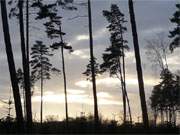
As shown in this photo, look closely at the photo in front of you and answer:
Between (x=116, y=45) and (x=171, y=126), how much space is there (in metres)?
28.8

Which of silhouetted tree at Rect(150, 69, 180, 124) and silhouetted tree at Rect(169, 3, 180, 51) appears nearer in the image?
silhouetted tree at Rect(169, 3, 180, 51)

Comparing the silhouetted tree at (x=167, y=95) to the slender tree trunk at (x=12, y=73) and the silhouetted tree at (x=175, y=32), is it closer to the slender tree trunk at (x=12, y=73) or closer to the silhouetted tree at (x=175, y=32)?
the silhouetted tree at (x=175, y=32)

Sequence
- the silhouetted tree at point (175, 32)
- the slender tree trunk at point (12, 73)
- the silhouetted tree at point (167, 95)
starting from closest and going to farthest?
1. the slender tree trunk at point (12, 73)
2. the silhouetted tree at point (175, 32)
3. the silhouetted tree at point (167, 95)

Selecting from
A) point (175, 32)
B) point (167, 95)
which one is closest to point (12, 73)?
point (175, 32)

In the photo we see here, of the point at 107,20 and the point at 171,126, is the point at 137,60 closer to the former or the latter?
the point at 171,126

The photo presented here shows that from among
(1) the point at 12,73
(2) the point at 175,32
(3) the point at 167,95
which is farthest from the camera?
(3) the point at 167,95

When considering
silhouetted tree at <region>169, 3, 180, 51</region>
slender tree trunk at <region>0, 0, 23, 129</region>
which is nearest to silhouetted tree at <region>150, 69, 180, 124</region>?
silhouetted tree at <region>169, 3, 180, 51</region>

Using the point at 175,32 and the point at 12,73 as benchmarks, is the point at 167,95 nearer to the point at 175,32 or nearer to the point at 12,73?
the point at 175,32

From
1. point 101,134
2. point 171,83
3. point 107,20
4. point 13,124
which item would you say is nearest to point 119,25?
point 107,20

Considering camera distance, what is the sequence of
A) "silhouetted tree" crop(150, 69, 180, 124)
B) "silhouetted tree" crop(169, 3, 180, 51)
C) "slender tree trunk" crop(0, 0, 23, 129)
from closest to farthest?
1. "slender tree trunk" crop(0, 0, 23, 129)
2. "silhouetted tree" crop(169, 3, 180, 51)
3. "silhouetted tree" crop(150, 69, 180, 124)

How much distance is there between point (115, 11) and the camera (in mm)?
54531

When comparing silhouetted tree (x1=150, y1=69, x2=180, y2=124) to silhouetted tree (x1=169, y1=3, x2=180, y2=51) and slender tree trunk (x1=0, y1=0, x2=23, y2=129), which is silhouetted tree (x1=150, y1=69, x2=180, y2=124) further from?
slender tree trunk (x1=0, y1=0, x2=23, y2=129)

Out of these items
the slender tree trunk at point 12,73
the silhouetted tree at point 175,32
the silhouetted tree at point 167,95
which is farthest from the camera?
the silhouetted tree at point 167,95

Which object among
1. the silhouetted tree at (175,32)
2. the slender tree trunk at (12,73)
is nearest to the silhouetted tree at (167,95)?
the silhouetted tree at (175,32)
